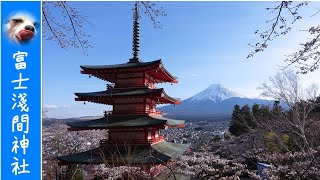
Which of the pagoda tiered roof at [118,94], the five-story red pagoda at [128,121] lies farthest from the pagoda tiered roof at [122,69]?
the pagoda tiered roof at [118,94]

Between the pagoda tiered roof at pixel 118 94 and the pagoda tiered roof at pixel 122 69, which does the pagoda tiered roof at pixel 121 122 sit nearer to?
the pagoda tiered roof at pixel 118 94

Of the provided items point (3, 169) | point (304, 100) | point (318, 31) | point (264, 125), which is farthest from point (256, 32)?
point (264, 125)

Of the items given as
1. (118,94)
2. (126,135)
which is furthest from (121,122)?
(118,94)

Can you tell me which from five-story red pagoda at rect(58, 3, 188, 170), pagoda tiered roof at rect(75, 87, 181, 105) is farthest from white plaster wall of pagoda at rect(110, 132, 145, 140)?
pagoda tiered roof at rect(75, 87, 181, 105)

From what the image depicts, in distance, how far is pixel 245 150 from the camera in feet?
90.8

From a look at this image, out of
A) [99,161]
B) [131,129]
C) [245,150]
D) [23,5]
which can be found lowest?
[245,150]

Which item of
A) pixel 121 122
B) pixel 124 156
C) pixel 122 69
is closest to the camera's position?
pixel 124 156

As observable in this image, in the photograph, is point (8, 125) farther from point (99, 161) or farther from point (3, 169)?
point (99, 161)

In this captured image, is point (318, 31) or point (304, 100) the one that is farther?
point (304, 100)

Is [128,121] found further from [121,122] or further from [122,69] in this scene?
[122,69]

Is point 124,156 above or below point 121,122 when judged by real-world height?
below

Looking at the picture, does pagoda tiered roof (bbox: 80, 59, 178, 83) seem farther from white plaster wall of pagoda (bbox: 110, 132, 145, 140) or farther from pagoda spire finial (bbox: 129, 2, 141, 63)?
white plaster wall of pagoda (bbox: 110, 132, 145, 140)

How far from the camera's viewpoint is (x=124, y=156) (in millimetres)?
11852

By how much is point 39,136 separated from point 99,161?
25.5 ft
